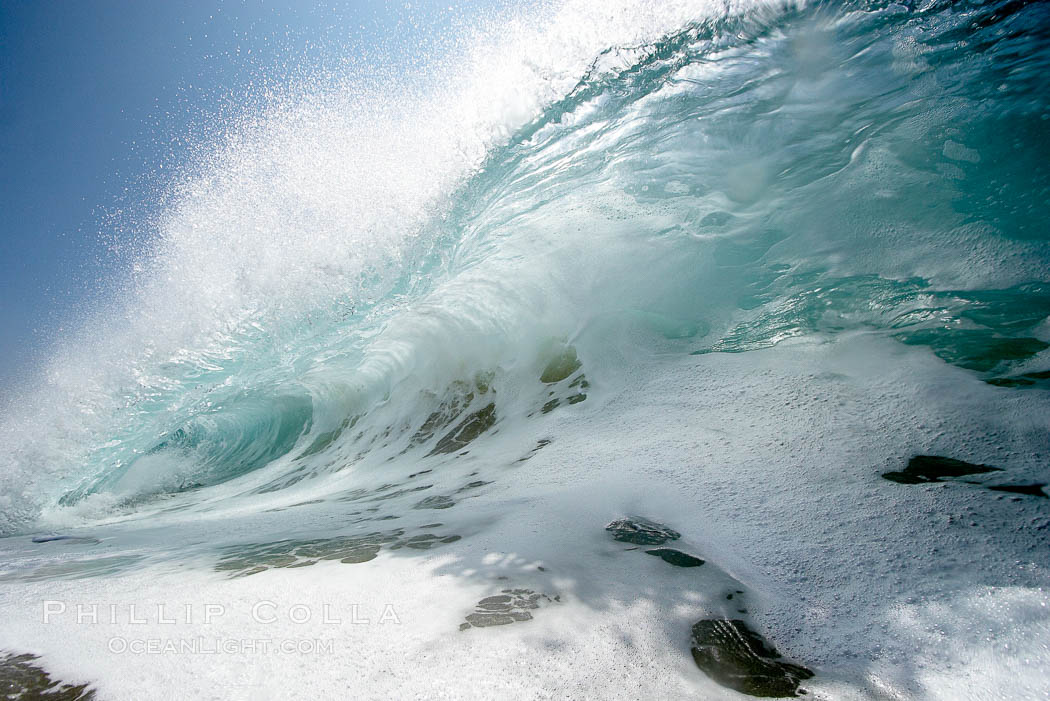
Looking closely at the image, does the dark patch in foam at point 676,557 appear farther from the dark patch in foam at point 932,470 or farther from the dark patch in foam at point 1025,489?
the dark patch in foam at point 1025,489

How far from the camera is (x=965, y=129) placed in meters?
4.29

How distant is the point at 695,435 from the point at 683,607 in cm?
157

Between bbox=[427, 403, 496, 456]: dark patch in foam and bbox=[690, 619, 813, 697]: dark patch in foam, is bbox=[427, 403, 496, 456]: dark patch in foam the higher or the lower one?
the higher one

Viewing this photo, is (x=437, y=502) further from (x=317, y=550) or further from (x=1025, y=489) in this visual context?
(x=1025, y=489)

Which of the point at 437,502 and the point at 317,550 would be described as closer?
the point at 317,550

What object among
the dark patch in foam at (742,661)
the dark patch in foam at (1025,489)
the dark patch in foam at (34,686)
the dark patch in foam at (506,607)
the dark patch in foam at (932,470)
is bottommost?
the dark patch in foam at (1025,489)

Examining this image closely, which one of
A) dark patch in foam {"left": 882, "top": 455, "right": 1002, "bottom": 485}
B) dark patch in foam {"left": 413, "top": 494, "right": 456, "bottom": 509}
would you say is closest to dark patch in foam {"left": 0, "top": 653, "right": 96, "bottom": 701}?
dark patch in foam {"left": 413, "top": 494, "right": 456, "bottom": 509}

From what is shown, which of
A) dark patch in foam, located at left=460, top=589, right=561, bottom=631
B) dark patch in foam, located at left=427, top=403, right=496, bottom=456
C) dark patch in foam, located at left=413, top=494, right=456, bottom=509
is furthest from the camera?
dark patch in foam, located at left=427, top=403, right=496, bottom=456

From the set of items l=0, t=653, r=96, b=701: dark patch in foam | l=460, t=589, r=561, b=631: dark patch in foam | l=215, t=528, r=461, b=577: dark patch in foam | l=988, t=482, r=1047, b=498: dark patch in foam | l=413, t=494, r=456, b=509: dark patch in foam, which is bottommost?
l=988, t=482, r=1047, b=498: dark patch in foam

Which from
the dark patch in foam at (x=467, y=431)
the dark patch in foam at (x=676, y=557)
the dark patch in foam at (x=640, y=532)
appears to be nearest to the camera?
the dark patch in foam at (x=676, y=557)

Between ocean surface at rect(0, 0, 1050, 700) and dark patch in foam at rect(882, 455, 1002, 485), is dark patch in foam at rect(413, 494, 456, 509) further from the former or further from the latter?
dark patch in foam at rect(882, 455, 1002, 485)

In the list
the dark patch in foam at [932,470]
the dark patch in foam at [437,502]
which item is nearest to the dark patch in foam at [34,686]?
the dark patch in foam at [437,502]

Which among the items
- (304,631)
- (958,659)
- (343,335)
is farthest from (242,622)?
(343,335)

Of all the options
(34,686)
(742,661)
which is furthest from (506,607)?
(34,686)
